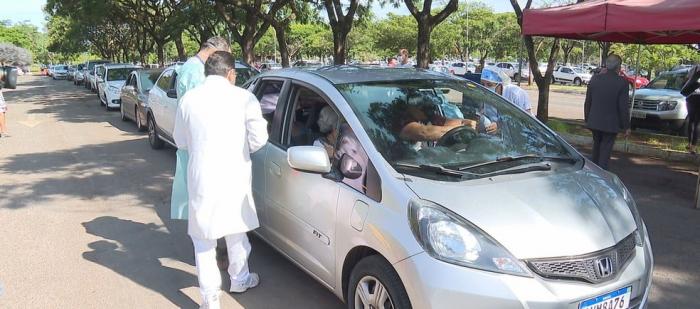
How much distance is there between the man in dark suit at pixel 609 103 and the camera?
672 centimetres

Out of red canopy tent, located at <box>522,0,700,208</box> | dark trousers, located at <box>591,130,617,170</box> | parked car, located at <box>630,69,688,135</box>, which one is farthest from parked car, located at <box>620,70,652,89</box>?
dark trousers, located at <box>591,130,617,170</box>

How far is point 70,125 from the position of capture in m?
13.8

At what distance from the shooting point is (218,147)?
335 cm

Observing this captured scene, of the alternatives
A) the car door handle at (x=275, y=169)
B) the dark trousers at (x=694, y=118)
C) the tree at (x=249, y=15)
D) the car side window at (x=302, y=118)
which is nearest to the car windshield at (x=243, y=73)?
the car side window at (x=302, y=118)

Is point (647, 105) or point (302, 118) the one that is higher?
point (302, 118)

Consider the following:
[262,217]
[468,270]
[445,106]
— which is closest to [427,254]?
[468,270]

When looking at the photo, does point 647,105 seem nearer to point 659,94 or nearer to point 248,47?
point 659,94

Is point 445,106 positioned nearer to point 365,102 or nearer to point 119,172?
point 365,102

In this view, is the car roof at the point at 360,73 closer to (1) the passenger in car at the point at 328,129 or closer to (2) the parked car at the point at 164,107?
(1) the passenger in car at the point at 328,129

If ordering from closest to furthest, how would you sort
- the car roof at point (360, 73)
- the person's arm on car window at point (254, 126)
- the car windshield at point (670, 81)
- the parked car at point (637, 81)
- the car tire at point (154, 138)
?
the person's arm on car window at point (254, 126) → the car roof at point (360, 73) → the car tire at point (154, 138) → the parked car at point (637, 81) → the car windshield at point (670, 81)

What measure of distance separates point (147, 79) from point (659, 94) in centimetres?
1113

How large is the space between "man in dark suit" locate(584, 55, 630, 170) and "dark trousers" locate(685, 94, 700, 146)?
3.33m

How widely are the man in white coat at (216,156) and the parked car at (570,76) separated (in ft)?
134

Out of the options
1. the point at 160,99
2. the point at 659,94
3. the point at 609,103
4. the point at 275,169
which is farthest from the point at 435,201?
the point at 659,94
